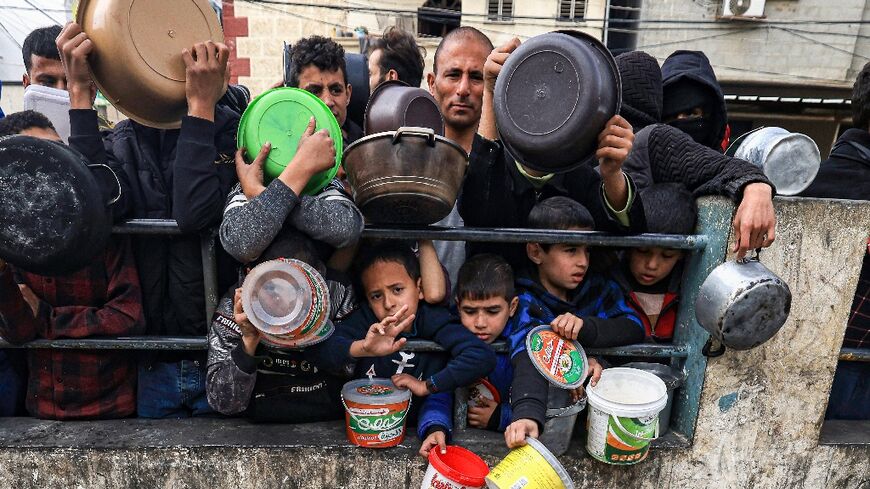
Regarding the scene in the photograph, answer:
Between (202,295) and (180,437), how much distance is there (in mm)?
569

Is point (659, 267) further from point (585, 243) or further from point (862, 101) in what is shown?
point (862, 101)

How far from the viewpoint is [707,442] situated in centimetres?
207

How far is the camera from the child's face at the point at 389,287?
1953 mm

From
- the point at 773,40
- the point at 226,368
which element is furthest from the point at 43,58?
the point at 773,40

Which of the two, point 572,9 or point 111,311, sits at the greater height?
point 572,9

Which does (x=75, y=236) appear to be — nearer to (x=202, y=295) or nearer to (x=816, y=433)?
(x=202, y=295)

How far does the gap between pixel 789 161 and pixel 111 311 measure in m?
2.97

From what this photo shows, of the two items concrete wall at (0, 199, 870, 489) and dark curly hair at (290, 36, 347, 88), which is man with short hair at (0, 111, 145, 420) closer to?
concrete wall at (0, 199, 870, 489)

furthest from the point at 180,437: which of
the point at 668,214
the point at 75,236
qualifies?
the point at 668,214

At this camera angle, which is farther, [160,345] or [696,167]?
[696,167]

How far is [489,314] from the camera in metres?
2.04

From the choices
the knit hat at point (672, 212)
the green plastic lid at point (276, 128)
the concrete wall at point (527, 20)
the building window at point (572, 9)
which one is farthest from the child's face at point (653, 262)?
the building window at point (572, 9)

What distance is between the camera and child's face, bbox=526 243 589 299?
6.80 feet

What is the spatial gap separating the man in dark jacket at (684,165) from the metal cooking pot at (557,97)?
561 mm
